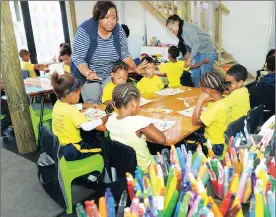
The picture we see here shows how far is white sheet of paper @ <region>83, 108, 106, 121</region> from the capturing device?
253 cm

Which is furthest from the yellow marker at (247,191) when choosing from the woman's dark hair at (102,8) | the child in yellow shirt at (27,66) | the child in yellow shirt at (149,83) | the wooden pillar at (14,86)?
the child in yellow shirt at (27,66)

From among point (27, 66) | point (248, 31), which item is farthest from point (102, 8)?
point (248, 31)

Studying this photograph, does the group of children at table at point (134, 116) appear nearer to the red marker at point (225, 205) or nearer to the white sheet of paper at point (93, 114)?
the white sheet of paper at point (93, 114)

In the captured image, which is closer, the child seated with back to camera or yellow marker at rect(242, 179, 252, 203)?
yellow marker at rect(242, 179, 252, 203)

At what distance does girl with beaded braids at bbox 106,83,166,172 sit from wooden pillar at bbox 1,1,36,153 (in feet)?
6.01

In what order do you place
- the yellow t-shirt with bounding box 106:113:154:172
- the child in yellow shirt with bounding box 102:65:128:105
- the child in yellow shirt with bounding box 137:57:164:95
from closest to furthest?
1. the yellow t-shirt with bounding box 106:113:154:172
2. the child in yellow shirt with bounding box 102:65:128:105
3. the child in yellow shirt with bounding box 137:57:164:95

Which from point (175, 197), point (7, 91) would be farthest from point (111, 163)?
point (7, 91)

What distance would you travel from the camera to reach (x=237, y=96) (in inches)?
93.4

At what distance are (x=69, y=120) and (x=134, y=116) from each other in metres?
0.67

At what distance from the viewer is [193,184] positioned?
1.01m

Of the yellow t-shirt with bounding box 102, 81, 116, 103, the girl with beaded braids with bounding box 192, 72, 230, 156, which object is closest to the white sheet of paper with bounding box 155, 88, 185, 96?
the yellow t-shirt with bounding box 102, 81, 116, 103

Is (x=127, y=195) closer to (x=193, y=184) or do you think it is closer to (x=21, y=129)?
(x=193, y=184)

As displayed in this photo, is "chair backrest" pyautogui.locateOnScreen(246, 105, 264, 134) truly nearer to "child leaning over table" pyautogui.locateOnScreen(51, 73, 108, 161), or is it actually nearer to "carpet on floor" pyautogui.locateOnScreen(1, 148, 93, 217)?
"child leaning over table" pyautogui.locateOnScreen(51, 73, 108, 161)

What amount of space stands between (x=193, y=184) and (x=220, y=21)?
17.9 ft
